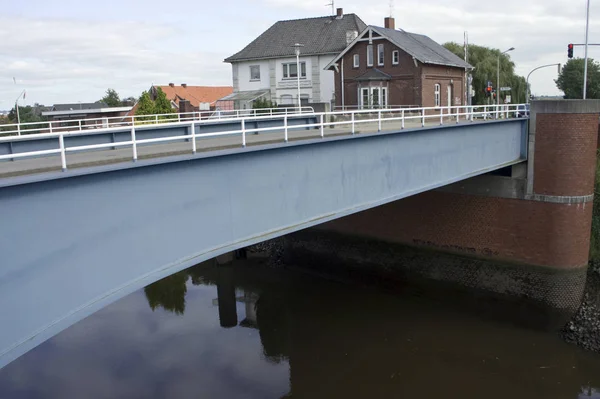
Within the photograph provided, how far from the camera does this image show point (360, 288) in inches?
969

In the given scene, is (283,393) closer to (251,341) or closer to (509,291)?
(251,341)

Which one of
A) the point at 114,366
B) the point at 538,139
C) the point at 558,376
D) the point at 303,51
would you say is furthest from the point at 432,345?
the point at 303,51

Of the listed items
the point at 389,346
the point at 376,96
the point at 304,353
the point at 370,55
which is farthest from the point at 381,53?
the point at 304,353

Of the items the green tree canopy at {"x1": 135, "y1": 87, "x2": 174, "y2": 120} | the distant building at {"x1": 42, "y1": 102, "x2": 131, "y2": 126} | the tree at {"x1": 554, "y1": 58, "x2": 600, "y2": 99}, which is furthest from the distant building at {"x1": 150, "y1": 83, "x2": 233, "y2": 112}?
the tree at {"x1": 554, "y1": 58, "x2": 600, "y2": 99}

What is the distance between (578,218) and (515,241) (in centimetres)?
240

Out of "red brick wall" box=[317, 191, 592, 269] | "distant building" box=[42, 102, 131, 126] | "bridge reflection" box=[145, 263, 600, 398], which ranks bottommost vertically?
"bridge reflection" box=[145, 263, 600, 398]

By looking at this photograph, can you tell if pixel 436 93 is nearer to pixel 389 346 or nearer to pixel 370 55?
pixel 370 55

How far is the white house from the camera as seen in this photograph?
46.7 m

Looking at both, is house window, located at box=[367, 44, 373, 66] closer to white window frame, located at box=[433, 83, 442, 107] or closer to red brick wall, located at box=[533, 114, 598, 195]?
A: white window frame, located at box=[433, 83, 442, 107]

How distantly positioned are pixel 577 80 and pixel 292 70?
4129 centimetres

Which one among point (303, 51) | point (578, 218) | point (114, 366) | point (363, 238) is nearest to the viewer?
point (114, 366)

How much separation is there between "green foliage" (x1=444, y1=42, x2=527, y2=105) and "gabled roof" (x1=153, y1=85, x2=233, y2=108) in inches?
1280

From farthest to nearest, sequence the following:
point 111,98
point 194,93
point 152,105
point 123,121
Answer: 1. point 111,98
2. point 194,93
3. point 152,105
4. point 123,121

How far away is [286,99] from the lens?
48.4 m
